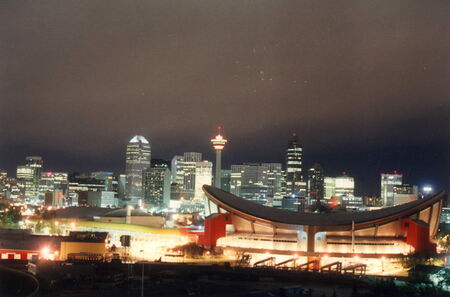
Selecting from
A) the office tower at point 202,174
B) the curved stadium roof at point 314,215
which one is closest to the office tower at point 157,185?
the office tower at point 202,174

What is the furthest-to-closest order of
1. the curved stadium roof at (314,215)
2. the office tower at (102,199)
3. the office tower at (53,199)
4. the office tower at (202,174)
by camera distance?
the office tower at (202,174) → the office tower at (102,199) → the office tower at (53,199) → the curved stadium roof at (314,215)

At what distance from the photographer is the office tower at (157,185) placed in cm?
14762

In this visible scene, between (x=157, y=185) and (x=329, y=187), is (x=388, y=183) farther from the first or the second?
(x=157, y=185)

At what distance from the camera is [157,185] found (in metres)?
150

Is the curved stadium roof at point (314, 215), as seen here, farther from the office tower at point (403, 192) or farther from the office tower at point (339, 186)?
the office tower at point (339, 186)

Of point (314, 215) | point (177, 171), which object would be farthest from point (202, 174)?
point (314, 215)

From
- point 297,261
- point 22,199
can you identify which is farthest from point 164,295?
point 22,199

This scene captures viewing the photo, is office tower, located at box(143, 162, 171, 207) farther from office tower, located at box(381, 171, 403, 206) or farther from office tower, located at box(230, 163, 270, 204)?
office tower, located at box(381, 171, 403, 206)

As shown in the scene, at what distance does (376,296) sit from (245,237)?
16000 millimetres

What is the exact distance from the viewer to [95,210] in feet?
225

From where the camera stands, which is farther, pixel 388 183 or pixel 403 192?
pixel 388 183

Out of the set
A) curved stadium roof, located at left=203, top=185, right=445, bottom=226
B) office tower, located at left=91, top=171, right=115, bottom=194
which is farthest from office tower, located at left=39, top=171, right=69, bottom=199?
curved stadium roof, located at left=203, top=185, right=445, bottom=226

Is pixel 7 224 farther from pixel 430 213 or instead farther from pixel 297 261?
pixel 430 213

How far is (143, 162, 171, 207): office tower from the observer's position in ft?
484
